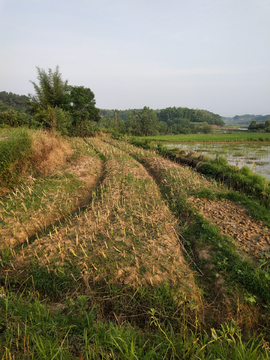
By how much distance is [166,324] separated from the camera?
280 centimetres

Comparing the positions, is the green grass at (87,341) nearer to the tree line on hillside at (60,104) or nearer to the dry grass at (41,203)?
the dry grass at (41,203)

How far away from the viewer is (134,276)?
132 inches

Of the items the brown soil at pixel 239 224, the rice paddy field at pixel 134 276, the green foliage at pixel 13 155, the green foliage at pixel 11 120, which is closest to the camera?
the rice paddy field at pixel 134 276

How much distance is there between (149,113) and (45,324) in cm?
5002

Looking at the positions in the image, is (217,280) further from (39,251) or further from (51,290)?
(39,251)

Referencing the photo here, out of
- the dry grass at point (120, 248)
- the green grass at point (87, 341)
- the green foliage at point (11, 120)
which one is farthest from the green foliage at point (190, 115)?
the green grass at point (87, 341)

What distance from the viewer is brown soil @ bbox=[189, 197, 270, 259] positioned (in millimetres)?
4215

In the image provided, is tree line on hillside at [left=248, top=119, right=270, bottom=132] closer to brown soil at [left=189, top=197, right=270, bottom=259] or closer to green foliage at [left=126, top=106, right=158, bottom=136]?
green foliage at [left=126, top=106, right=158, bottom=136]

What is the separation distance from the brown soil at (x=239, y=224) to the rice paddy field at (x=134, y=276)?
30 mm

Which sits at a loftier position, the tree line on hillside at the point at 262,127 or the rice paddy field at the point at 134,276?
the tree line on hillside at the point at 262,127

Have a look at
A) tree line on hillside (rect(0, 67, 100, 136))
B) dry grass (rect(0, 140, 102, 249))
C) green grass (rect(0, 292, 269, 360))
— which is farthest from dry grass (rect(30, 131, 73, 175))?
tree line on hillside (rect(0, 67, 100, 136))

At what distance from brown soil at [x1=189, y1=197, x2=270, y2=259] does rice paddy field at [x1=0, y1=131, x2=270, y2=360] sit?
3 centimetres

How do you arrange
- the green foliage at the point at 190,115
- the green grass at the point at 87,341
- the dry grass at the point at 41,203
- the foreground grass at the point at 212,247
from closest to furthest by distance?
the green grass at the point at 87,341, the foreground grass at the point at 212,247, the dry grass at the point at 41,203, the green foliage at the point at 190,115

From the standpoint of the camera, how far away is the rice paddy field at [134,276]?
2232 mm
